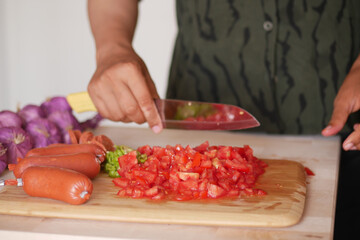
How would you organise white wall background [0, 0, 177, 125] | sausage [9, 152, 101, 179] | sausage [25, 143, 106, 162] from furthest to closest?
white wall background [0, 0, 177, 125] < sausage [25, 143, 106, 162] < sausage [9, 152, 101, 179]

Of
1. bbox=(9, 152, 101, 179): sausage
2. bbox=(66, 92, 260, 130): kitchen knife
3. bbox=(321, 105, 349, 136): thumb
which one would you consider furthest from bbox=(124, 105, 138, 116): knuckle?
bbox=(321, 105, 349, 136): thumb

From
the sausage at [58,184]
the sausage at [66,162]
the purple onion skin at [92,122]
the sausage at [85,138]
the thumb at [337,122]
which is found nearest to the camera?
the sausage at [58,184]

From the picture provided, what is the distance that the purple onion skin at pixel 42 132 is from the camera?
2258 millimetres

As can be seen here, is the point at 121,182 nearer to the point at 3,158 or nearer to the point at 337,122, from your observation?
the point at 3,158

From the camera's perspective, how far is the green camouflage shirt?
2.49 m

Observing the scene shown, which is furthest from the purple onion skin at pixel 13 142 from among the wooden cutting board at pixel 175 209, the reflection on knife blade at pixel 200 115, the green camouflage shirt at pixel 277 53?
the green camouflage shirt at pixel 277 53

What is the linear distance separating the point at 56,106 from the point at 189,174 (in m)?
1.01

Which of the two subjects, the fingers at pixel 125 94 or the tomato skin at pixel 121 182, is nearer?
the tomato skin at pixel 121 182

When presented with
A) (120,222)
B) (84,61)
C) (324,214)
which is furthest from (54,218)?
(84,61)

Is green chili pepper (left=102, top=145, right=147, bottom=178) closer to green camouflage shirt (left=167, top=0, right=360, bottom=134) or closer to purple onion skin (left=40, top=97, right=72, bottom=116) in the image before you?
purple onion skin (left=40, top=97, right=72, bottom=116)

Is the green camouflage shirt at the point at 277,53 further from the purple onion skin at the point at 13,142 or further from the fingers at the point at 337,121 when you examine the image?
the purple onion skin at the point at 13,142

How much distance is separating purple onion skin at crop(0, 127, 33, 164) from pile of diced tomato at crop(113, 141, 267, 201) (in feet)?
1.62

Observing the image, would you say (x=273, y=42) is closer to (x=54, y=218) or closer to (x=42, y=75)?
(x=54, y=218)

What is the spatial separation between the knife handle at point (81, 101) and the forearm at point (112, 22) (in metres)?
0.20
